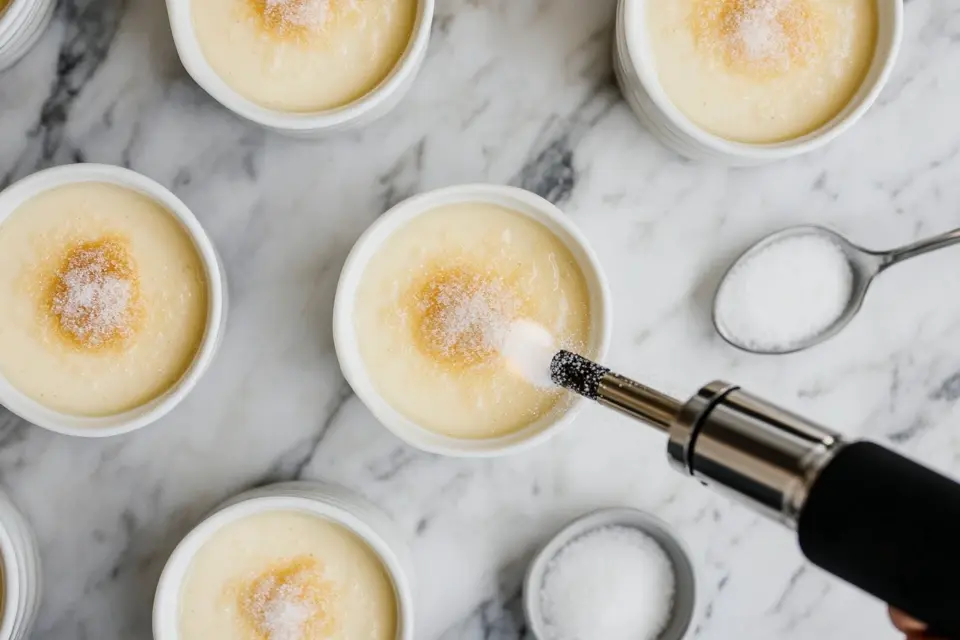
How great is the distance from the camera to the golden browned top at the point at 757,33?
1.06m

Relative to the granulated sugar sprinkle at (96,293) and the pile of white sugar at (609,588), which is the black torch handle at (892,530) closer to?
the pile of white sugar at (609,588)

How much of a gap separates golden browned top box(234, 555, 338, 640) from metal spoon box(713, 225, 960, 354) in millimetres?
584

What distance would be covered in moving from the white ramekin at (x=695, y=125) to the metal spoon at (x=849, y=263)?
12cm

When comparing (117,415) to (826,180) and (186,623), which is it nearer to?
(186,623)

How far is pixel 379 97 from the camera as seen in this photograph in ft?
3.42

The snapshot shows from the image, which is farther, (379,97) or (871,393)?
(871,393)

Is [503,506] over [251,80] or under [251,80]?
under

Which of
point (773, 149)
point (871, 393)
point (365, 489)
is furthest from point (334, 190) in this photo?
point (871, 393)

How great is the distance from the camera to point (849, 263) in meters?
1.14

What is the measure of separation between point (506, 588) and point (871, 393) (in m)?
0.54

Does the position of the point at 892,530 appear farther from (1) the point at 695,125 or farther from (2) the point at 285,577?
(2) the point at 285,577

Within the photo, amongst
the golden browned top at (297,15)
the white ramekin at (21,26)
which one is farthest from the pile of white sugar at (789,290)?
the white ramekin at (21,26)

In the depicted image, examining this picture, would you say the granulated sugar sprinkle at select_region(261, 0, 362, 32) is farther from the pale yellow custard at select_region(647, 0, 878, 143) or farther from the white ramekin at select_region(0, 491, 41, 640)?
the white ramekin at select_region(0, 491, 41, 640)

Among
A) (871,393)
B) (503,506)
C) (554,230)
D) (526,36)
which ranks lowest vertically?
(503,506)
